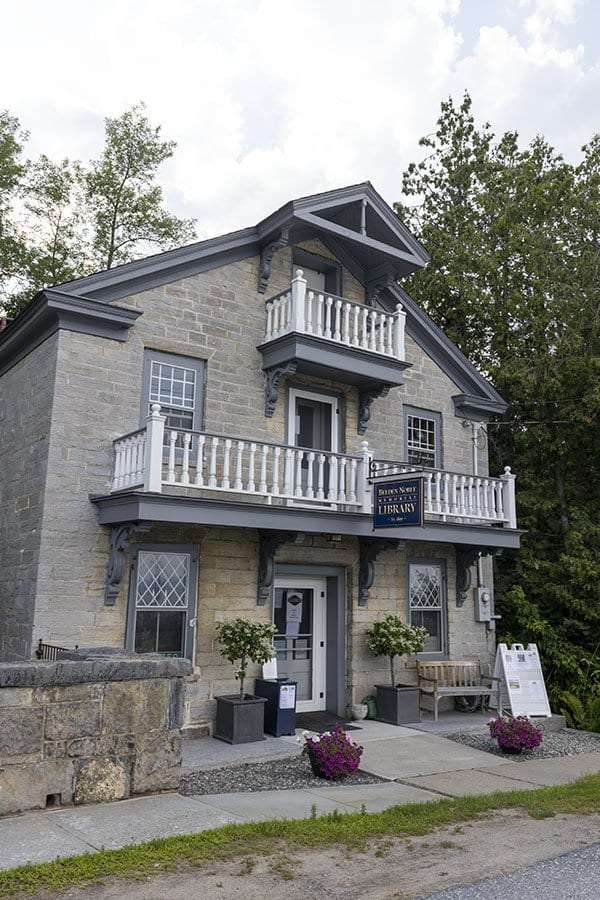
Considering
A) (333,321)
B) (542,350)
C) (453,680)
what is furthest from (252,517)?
(542,350)

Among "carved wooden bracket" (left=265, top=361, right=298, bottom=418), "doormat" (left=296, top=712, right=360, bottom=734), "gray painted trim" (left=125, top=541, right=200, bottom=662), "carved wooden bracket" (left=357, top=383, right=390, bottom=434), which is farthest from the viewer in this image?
"carved wooden bracket" (left=357, top=383, right=390, bottom=434)

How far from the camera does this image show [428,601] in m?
13.9

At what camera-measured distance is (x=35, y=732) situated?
6.27 metres

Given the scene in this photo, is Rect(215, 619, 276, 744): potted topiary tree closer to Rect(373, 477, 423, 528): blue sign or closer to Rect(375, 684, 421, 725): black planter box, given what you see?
Rect(373, 477, 423, 528): blue sign

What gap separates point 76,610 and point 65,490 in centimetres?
162

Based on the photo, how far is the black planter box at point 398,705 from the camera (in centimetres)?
1209

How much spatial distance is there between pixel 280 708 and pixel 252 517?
275 cm

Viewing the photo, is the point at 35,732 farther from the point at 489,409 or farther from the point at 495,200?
the point at 495,200

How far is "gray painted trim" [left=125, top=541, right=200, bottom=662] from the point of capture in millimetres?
10500

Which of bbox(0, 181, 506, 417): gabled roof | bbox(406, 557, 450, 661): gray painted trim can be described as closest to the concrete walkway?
bbox(406, 557, 450, 661): gray painted trim

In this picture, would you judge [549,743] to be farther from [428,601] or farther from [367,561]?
[367,561]

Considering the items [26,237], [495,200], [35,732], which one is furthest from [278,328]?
[26,237]

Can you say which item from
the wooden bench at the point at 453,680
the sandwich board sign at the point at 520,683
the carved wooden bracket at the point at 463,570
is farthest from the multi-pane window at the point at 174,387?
the sandwich board sign at the point at 520,683

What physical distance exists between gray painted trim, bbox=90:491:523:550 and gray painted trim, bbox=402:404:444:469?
193cm
